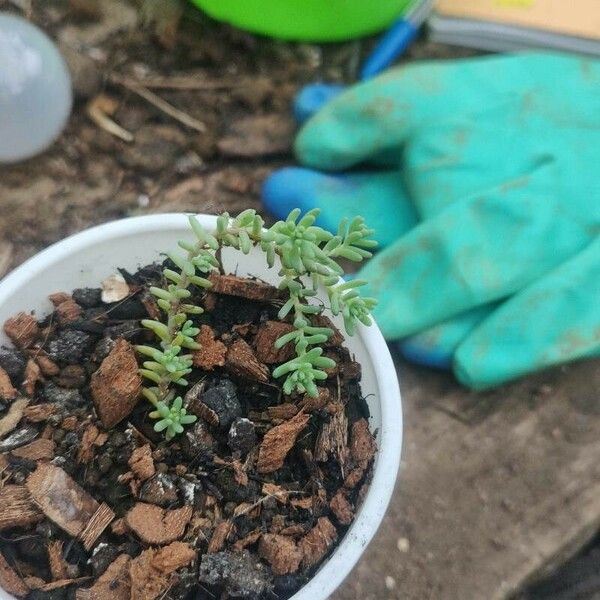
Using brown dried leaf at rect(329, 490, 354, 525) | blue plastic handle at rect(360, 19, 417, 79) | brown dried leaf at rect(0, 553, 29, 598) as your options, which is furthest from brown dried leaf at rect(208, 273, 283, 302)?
blue plastic handle at rect(360, 19, 417, 79)

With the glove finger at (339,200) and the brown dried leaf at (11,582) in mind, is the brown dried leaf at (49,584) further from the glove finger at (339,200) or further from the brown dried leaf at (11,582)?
the glove finger at (339,200)

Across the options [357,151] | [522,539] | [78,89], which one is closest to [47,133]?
[78,89]

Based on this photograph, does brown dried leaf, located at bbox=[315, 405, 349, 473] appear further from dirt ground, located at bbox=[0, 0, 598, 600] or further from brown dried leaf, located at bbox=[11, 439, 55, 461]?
dirt ground, located at bbox=[0, 0, 598, 600]

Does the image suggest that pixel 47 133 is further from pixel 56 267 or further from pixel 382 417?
pixel 382 417

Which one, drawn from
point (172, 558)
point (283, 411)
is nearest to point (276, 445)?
point (283, 411)

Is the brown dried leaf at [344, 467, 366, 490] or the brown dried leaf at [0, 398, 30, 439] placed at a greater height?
the brown dried leaf at [0, 398, 30, 439]

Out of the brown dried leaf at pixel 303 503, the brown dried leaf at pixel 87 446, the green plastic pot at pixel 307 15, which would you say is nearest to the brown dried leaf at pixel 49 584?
the brown dried leaf at pixel 87 446
